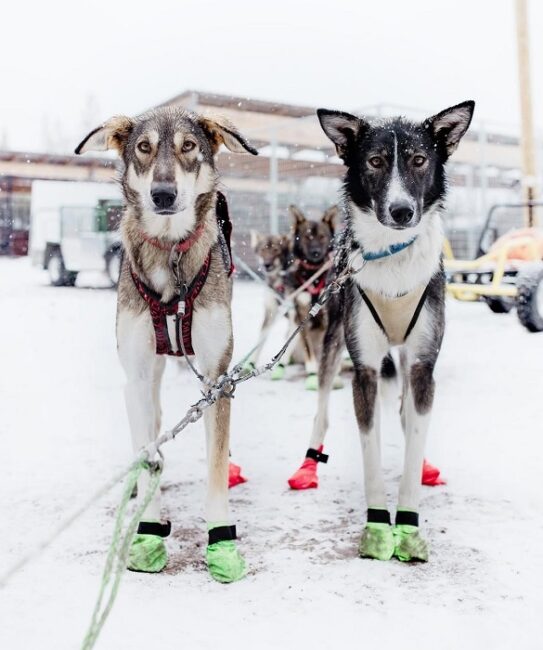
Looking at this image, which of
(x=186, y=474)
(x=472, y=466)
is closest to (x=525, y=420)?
(x=472, y=466)

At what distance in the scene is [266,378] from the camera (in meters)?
6.79

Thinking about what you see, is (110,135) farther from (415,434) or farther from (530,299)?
(530,299)

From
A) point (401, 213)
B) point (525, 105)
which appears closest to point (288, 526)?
point (401, 213)

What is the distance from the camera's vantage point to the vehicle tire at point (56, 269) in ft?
50.0

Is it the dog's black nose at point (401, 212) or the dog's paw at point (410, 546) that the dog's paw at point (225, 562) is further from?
the dog's black nose at point (401, 212)

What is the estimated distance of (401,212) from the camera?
102 inches

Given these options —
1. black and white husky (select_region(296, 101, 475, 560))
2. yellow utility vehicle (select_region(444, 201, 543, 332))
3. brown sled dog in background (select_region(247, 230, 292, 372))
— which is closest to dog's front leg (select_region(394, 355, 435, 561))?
black and white husky (select_region(296, 101, 475, 560))

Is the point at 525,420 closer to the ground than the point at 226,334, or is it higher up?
closer to the ground

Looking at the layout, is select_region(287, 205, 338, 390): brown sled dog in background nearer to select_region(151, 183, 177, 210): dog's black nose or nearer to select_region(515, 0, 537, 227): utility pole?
select_region(515, 0, 537, 227): utility pole

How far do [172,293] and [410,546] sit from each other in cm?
135

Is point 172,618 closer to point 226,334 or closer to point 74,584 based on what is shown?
point 74,584

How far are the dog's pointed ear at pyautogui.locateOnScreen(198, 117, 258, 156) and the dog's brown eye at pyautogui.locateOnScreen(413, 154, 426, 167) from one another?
617mm

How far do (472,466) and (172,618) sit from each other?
2.11m

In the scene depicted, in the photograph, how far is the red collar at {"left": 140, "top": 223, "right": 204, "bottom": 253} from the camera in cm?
276
